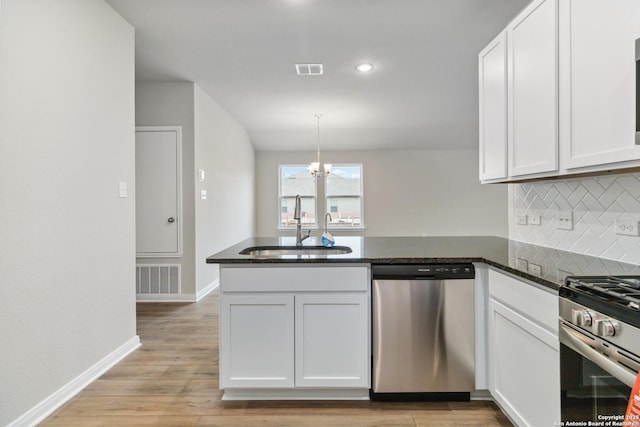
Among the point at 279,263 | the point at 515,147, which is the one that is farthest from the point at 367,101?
the point at 279,263

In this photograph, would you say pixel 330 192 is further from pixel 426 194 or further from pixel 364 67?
pixel 364 67

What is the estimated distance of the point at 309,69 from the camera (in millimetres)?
3973

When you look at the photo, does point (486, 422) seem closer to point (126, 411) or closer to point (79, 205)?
point (126, 411)

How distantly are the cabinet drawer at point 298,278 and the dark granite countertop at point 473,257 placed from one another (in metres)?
0.06

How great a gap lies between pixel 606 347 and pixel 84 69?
3.08 meters

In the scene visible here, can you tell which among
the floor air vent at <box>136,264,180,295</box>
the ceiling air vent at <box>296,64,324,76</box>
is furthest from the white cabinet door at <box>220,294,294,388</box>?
the ceiling air vent at <box>296,64,324,76</box>

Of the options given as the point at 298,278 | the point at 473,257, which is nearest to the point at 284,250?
the point at 298,278

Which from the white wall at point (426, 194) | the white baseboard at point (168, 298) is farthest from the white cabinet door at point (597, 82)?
the white wall at point (426, 194)

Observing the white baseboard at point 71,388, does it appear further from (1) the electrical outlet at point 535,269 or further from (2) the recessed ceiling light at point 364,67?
(2) the recessed ceiling light at point 364,67

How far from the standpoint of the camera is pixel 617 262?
1753 millimetres

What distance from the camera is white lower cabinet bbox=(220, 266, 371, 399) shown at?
6.90 feet

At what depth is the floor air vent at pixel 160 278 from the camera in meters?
4.39

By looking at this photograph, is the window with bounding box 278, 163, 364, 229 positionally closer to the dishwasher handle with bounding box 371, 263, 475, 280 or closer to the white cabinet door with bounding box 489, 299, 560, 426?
the dishwasher handle with bounding box 371, 263, 475, 280

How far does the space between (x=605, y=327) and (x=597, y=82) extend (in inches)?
39.5
